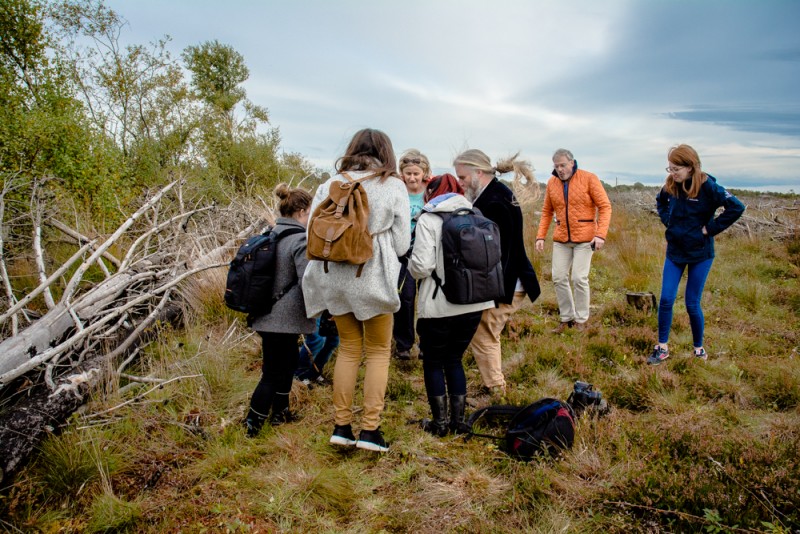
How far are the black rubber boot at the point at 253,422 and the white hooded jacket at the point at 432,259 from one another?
144 centimetres

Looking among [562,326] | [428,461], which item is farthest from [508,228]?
[562,326]

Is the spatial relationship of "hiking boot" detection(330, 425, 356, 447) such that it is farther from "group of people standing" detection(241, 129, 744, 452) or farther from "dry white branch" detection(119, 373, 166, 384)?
"dry white branch" detection(119, 373, 166, 384)

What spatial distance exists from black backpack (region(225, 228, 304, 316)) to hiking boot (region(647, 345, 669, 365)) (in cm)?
369

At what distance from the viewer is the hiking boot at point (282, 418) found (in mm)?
3502

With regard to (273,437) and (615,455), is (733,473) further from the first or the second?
(273,437)

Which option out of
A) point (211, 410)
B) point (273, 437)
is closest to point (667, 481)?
point (273, 437)

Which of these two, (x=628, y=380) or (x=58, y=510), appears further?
(x=628, y=380)

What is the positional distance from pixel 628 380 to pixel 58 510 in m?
4.24

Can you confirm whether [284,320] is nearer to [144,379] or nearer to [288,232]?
[288,232]

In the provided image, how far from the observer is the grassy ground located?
237cm

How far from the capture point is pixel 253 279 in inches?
121

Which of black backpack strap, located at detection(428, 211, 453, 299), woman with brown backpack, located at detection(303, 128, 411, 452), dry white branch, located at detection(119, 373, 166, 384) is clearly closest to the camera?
woman with brown backpack, located at detection(303, 128, 411, 452)

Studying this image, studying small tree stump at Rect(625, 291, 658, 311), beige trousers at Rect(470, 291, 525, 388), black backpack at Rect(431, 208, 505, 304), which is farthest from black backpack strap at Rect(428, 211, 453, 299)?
small tree stump at Rect(625, 291, 658, 311)

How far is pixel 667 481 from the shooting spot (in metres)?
2.42
